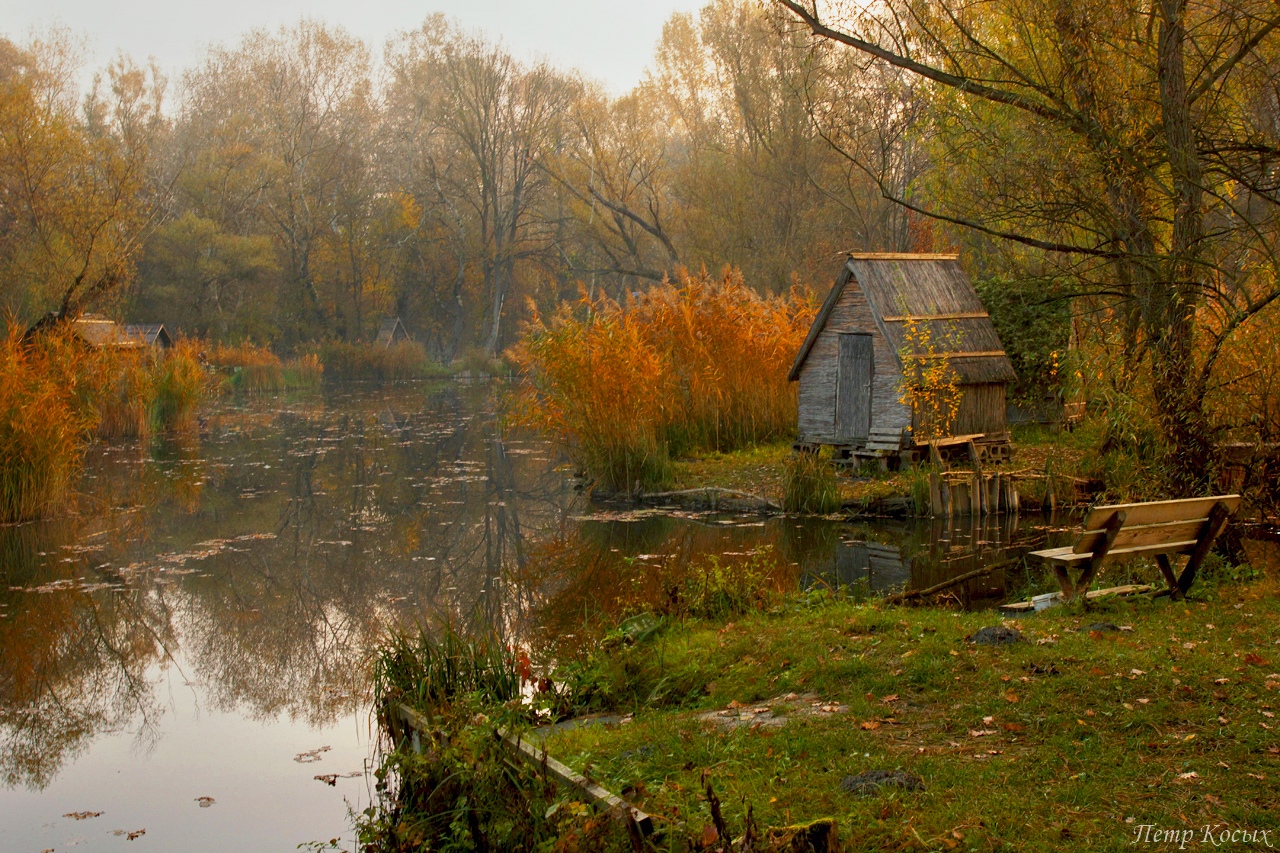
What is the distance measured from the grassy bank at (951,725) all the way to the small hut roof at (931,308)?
8.93 metres

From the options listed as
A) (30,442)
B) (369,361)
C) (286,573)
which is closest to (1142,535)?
(286,573)

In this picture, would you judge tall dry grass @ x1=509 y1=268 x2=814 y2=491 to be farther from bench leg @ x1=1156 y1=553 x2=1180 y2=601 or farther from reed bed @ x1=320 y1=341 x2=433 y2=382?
reed bed @ x1=320 y1=341 x2=433 y2=382

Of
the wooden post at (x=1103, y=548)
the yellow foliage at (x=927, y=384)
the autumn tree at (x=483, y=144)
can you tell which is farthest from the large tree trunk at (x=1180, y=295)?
the autumn tree at (x=483, y=144)

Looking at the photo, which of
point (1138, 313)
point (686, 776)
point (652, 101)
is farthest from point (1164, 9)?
point (652, 101)

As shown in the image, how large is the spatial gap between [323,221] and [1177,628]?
2090 inches

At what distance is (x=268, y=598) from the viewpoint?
1202 centimetres

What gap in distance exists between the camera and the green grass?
432 centimetres

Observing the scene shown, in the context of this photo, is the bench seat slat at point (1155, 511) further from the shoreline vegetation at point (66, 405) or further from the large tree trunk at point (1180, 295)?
the shoreline vegetation at point (66, 405)

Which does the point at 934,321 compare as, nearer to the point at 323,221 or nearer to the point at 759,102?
the point at 759,102

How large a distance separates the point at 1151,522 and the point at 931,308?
400 inches

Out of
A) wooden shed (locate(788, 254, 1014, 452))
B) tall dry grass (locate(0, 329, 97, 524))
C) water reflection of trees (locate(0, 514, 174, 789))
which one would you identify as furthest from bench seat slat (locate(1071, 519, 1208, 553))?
tall dry grass (locate(0, 329, 97, 524))

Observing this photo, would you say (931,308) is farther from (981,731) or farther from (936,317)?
(981,731)

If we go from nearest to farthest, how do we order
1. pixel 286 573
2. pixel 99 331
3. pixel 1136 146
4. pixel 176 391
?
pixel 1136 146, pixel 286 573, pixel 176 391, pixel 99 331

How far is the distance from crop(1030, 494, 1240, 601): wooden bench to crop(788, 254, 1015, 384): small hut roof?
8.64m
